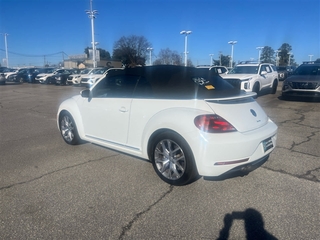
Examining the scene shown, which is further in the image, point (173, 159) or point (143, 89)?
point (143, 89)

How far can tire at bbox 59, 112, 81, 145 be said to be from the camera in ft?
17.6

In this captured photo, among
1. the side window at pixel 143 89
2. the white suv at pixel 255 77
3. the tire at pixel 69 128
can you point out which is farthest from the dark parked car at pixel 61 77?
the side window at pixel 143 89

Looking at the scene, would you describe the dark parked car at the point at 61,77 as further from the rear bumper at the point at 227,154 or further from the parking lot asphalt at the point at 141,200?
the rear bumper at the point at 227,154

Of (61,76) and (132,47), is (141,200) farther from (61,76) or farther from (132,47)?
(132,47)

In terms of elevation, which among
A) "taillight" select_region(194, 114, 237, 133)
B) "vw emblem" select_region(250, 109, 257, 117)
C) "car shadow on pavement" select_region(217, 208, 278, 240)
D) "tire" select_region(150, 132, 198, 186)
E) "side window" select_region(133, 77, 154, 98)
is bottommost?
"car shadow on pavement" select_region(217, 208, 278, 240)

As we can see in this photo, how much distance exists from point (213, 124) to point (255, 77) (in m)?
10.6

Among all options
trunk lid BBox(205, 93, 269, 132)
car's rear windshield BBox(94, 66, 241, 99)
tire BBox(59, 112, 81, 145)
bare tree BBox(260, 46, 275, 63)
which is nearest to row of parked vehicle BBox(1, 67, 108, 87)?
tire BBox(59, 112, 81, 145)

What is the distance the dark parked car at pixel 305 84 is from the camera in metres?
11.1

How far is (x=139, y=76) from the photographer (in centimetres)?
430

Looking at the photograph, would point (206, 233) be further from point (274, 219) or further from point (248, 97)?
point (248, 97)

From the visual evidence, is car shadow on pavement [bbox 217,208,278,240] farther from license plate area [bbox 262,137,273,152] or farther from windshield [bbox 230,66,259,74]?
windshield [bbox 230,66,259,74]

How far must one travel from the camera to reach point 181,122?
3408mm

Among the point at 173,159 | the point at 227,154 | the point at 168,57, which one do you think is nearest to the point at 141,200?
the point at 173,159

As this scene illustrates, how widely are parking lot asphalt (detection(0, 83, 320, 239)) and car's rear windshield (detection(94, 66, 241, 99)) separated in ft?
4.08
